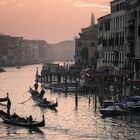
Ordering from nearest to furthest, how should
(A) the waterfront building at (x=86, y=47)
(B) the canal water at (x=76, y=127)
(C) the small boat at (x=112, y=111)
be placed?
1. (B) the canal water at (x=76, y=127)
2. (C) the small boat at (x=112, y=111)
3. (A) the waterfront building at (x=86, y=47)

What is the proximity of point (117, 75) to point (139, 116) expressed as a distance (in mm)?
14241

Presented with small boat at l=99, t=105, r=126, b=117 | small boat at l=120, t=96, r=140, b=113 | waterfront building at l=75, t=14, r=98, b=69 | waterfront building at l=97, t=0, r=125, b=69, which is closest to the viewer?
small boat at l=99, t=105, r=126, b=117

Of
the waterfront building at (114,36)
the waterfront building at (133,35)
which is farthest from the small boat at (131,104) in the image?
the waterfront building at (114,36)

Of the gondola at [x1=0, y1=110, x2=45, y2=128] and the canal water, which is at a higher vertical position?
the gondola at [x1=0, y1=110, x2=45, y2=128]

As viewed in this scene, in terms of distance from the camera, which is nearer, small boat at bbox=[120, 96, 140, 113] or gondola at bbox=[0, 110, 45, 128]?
gondola at bbox=[0, 110, 45, 128]

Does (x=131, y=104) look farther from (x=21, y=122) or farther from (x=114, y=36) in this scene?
(x=114, y=36)

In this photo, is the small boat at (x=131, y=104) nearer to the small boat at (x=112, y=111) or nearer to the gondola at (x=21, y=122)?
the small boat at (x=112, y=111)

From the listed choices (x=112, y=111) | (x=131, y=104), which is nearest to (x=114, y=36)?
(x=131, y=104)

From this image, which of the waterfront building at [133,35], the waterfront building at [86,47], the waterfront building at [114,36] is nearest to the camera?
the waterfront building at [133,35]

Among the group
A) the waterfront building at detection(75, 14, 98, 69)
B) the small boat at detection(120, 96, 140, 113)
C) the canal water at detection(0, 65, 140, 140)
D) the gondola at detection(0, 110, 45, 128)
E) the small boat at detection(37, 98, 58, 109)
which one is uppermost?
the waterfront building at detection(75, 14, 98, 69)

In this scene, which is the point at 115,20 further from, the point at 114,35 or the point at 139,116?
the point at 139,116

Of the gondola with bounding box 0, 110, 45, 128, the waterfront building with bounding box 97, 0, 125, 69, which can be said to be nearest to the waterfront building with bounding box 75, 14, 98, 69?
the waterfront building with bounding box 97, 0, 125, 69

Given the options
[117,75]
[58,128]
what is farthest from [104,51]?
[58,128]

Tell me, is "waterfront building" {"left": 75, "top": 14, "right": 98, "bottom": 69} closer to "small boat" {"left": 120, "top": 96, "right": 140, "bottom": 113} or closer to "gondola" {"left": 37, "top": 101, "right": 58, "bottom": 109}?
"gondola" {"left": 37, "top": 101, "right": 58, "bottom": 109}
